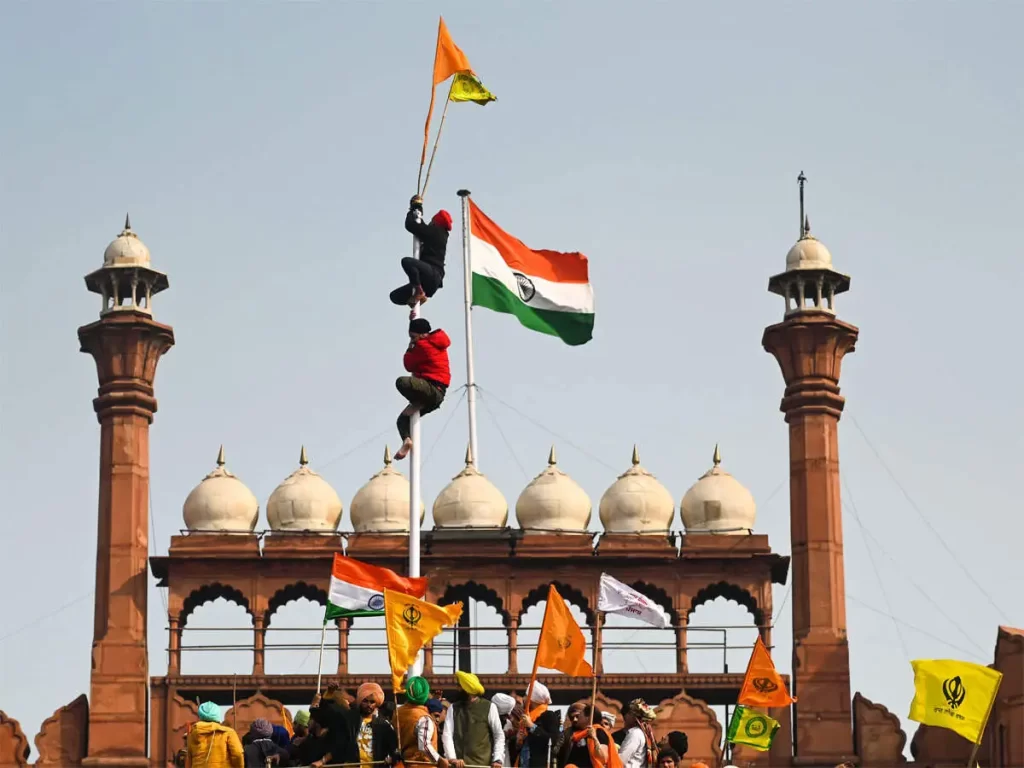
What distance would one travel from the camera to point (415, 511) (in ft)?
92.1

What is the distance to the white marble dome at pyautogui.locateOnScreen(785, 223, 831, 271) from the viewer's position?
47.6m

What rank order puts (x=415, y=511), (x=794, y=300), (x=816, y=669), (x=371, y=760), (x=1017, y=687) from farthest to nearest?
(x=794, y=300), (x=816, y=669), (x=1017, y=687), (x=415, y=511), (x=371, y=760)

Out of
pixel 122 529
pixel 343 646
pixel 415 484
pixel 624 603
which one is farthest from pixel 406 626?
pixel 122 529

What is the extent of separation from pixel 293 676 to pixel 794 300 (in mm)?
11333

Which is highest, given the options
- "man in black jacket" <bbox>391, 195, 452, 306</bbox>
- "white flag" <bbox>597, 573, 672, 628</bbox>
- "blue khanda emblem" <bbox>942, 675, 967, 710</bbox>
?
"man in black jacket" <bbox>391, 195, 452, 306</bbox>

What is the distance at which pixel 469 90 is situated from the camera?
33219mm

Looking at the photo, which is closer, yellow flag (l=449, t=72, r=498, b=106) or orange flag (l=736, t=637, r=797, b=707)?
yellow flag (l=449, t=72, r=498, b=106)

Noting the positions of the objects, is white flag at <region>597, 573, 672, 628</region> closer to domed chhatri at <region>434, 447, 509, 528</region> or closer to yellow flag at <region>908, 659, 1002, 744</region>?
yellow flag at <region>908, 659, 1002, 744</region>

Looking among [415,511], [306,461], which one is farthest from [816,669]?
[415,511]

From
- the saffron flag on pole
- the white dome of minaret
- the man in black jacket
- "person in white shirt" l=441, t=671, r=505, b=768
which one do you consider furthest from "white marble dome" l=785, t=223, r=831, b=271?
"person in white shirt" l=441, t=671, r=505, b=768

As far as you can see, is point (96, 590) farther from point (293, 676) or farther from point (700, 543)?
point (700, 543)

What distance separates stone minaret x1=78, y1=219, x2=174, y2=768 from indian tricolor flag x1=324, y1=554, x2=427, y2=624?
8.07 m

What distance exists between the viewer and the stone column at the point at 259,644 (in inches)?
1794

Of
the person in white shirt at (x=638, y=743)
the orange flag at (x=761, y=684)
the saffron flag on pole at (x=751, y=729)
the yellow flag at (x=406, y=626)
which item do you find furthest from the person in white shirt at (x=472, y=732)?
the saffron flag on pole at (x=751, y=729)
